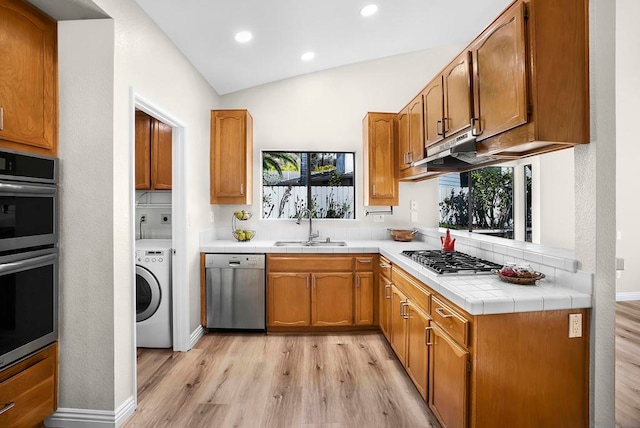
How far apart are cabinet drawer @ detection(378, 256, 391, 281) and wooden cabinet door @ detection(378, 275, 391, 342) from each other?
0.12 feet

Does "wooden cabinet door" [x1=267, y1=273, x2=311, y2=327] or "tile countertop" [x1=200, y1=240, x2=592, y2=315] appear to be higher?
"tile countertop" [x1=200, y1=240, x2=592, y2=315]

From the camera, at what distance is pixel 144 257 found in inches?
118

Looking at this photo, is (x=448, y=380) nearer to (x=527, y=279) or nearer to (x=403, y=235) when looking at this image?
(x=527, y=279)

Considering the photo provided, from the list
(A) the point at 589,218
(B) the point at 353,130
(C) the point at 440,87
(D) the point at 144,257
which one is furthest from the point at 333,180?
(A) the point at 589,218

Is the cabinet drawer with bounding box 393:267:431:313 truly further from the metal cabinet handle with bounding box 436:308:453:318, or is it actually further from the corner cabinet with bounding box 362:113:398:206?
the corner cabinet with bounding box 362:113:398:206

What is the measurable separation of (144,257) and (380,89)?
326 centimetres

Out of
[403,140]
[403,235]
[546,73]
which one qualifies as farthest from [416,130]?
[546,73]

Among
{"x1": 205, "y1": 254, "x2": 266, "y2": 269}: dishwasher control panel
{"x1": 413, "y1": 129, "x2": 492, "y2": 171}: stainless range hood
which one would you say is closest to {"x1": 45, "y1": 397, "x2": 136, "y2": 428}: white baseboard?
{"x1": 205, "y1": 254, "x2": 266, "y2": 269}: dishwasher control panel

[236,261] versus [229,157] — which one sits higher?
[229,157]

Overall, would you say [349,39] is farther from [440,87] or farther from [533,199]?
[533,199]

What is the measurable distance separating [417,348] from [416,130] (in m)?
1.95

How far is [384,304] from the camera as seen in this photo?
10.4 feet

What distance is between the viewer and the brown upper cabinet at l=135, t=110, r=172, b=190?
3.28 metres

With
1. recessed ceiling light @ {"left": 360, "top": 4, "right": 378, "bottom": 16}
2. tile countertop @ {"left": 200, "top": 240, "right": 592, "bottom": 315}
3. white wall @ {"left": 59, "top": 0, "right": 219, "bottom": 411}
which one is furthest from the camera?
recessed ceiling light @ {"left": 360, "top": 4, "right": 378, "bottom": 16}
